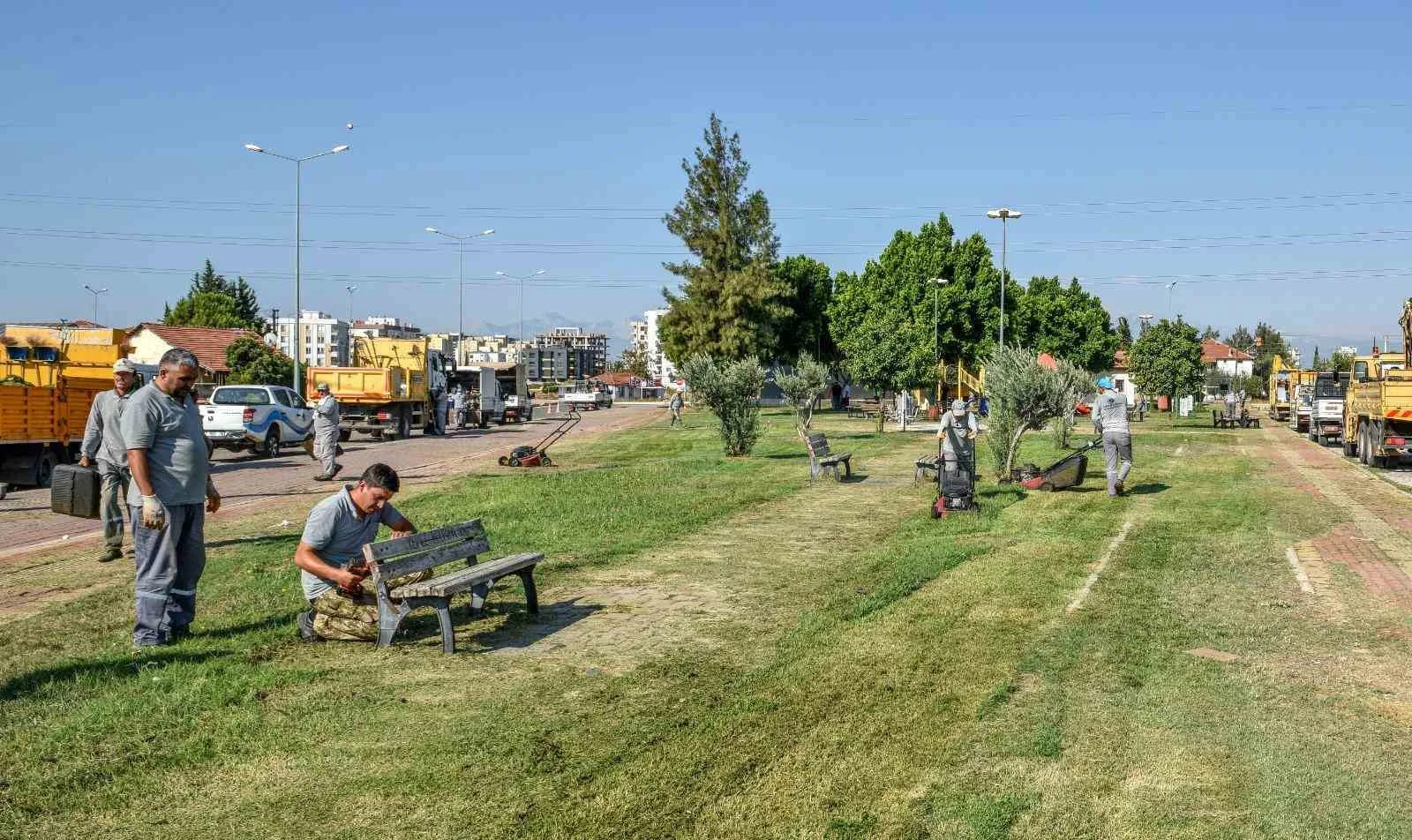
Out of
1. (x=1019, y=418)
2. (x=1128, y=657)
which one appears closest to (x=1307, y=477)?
(x=1019, y=418)

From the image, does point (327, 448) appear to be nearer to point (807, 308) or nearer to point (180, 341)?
point (180, 341)

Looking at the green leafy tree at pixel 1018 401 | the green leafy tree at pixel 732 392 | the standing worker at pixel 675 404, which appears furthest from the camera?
the standing worker at pixel 675 404

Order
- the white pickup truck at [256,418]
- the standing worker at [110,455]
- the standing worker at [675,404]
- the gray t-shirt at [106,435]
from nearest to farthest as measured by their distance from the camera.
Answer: the gray t-shirt at [106,435]
the standing worker at [110,455]
the white pickup truck at [256,418]
the standing worker at [675,404]

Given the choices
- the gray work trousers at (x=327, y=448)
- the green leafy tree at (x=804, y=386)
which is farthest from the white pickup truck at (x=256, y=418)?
the green leafy tree at (x=804, y=386)

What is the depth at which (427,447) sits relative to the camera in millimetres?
33062

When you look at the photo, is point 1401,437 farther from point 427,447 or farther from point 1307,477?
point 427,447

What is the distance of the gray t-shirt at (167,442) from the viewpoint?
7734 millimetres

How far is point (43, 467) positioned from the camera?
19.8 m

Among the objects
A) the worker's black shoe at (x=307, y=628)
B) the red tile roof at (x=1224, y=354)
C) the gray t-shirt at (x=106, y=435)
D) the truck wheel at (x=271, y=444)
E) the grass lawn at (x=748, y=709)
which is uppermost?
the red tile roof at (x=1224, y=354)

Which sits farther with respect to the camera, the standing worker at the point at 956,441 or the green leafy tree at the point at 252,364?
the green leafy tree at the point at 252,364

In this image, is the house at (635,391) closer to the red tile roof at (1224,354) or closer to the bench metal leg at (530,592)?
the red tile roof at (1224,354)

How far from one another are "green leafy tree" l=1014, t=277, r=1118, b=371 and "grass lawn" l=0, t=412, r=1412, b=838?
6759 centimetres

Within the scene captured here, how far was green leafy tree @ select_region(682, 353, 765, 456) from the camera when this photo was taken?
82.6ft

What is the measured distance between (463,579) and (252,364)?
5459 cm
